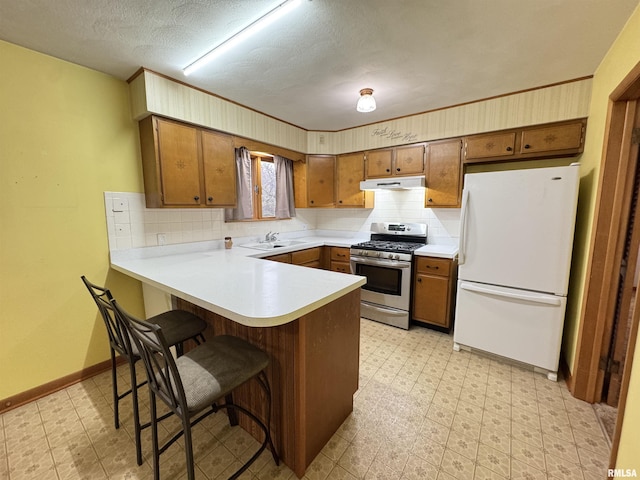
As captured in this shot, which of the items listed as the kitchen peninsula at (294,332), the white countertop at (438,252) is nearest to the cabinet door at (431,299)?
the white countertop at (438,252)

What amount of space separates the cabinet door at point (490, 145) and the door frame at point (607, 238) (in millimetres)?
889

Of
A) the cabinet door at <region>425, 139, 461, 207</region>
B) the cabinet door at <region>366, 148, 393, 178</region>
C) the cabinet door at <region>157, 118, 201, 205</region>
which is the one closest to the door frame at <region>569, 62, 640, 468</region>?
the cabinet door at <region>425, 139, 461, 207</region>

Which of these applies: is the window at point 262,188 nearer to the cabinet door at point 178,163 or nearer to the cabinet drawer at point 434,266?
the cabinet door at point 178,163

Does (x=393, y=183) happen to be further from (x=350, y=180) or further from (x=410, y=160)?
(x=350, y=180)

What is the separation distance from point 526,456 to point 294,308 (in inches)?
62.3

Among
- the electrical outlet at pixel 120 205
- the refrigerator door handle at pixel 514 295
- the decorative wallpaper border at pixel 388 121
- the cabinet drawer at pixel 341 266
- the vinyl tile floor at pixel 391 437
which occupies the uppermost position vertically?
the decorative wallpaper border at pixel 388 121

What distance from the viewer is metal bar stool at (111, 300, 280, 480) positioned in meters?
1.04

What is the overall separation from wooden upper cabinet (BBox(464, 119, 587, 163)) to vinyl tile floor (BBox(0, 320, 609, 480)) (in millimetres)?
2003

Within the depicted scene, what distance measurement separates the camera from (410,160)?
319cm

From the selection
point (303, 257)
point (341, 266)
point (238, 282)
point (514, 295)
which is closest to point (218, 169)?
point (303, 257)

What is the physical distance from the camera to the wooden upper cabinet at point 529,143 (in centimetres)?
234

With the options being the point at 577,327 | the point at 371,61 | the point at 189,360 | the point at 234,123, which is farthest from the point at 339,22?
the point at 577,327

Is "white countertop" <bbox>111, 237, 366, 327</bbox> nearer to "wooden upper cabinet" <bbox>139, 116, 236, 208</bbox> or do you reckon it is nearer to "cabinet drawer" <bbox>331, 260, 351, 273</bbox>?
"wooden upper cabinet" <bbox>139, 116, 236, 208</bbox>

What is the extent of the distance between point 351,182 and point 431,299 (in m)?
1.82
